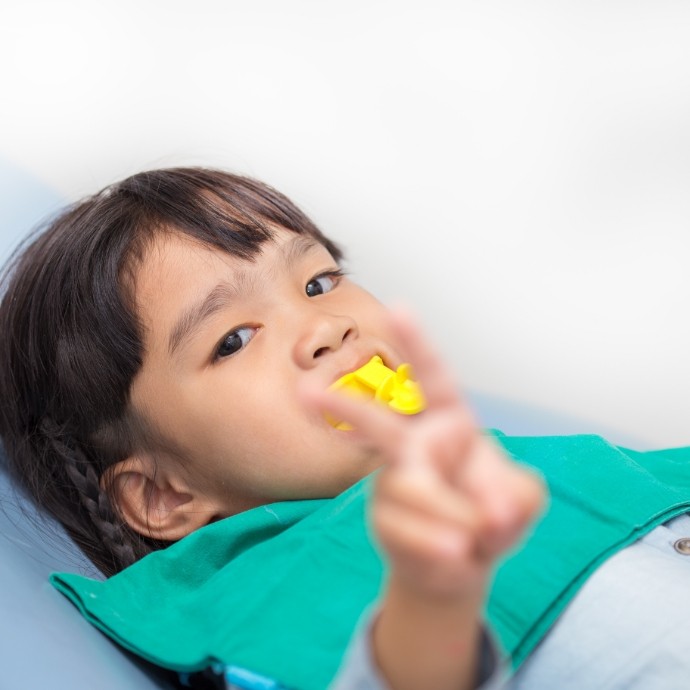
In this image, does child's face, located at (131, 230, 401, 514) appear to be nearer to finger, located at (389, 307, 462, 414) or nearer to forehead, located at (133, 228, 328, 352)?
forehead, located at (133, 228, 328, 352)

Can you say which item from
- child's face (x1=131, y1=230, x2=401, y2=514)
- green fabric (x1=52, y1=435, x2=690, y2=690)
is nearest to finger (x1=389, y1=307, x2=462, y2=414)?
green fabric (x1=52, y1=435, x2=690, y2=690)

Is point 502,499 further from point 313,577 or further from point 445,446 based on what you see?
point 313,577

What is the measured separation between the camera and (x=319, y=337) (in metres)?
0.90

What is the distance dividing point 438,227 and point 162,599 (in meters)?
0.77

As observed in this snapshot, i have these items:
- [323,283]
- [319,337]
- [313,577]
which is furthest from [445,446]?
[323,283]

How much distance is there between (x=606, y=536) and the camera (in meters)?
0.80

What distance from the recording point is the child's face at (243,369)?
2.93 feet

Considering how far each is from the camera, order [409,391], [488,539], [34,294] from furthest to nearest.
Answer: [34,294] → [409,391] → [488,539]

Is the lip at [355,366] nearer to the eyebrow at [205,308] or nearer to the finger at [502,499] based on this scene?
the eyebrow at [205,308]

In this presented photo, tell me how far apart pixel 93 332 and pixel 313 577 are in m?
0.36

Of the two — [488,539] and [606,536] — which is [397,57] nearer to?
[606,536]

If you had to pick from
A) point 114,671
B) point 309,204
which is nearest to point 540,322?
point 309,204

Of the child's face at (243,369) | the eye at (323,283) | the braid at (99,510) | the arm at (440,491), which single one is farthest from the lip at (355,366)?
the arm at (440,491)

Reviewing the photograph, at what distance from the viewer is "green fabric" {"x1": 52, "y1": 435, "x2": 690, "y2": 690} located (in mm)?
719
